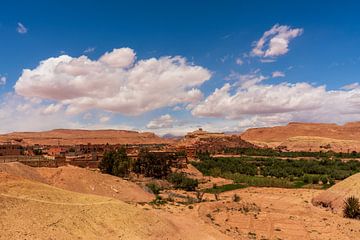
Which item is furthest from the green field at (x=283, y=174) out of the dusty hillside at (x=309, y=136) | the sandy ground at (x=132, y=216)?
the dusty hillside at (x=309, y=136)

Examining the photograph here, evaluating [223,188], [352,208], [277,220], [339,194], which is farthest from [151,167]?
[352,208]

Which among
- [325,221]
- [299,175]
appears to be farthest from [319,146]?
[325,221]

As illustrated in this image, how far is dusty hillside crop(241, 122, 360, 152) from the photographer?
373 feet

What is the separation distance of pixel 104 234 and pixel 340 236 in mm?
13921

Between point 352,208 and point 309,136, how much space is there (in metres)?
116

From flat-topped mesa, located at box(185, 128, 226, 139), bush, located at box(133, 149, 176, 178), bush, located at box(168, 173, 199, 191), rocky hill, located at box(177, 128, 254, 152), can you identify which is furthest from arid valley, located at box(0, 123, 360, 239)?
flat-topped mesa, located at box(185, 128, 226, 139)

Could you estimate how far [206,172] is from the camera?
5625 centimetres

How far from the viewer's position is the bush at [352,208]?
82.5 feet

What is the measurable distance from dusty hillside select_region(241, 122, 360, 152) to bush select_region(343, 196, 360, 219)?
88003 millimetres

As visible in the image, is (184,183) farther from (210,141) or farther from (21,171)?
(210,141)

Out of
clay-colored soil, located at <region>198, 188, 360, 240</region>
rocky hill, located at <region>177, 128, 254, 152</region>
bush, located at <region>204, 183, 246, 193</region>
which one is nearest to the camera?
clay-colored soil, located at <region>198, 188, 360, 240</region>

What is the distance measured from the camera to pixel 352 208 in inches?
993

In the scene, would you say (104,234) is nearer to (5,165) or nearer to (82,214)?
(82,214)

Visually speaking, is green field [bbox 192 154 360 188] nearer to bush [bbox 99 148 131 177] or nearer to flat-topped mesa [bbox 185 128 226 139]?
bush [bbox 99 148 131 177]
